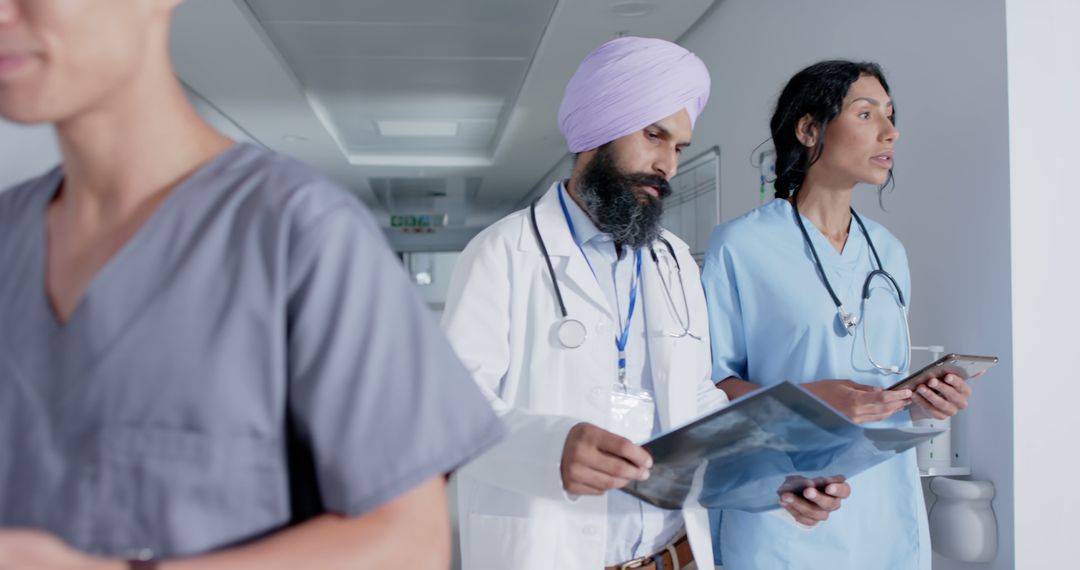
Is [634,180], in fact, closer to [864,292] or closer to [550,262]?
[550,262]

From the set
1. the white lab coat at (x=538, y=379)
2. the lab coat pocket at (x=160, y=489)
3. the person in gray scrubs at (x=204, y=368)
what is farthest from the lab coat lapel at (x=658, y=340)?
the lab coat pocket at (x=160, y=489)

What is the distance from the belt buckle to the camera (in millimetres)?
1515

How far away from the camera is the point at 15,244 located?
0.68 meters

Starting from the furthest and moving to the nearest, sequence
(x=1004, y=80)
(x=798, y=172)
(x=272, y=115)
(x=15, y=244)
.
→ (x=272, y=115), (x=1004, y=80), (x=798, y=172), (x=15, y=244)

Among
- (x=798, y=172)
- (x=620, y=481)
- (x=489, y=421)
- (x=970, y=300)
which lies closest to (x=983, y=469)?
(x=970, y=300)

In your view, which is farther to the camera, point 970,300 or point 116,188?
point 970,300

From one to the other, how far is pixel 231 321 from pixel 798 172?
1.66 m

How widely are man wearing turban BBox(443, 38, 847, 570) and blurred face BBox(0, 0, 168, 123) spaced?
86 centimetres

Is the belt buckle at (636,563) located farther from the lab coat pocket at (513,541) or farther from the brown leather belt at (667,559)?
the lab coat pocket at (513,541)

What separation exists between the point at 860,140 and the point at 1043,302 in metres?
0.69

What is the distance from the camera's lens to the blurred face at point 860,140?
6.18 ft

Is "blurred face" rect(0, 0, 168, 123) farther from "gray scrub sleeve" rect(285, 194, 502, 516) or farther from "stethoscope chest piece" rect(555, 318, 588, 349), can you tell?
"stethoscope chest piece" rect(555, 318, 588, 349)

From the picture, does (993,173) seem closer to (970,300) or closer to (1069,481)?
(970,300)

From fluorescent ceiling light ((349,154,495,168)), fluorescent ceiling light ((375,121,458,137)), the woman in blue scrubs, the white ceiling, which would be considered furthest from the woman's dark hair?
fluorescent ceiling light ((349,154,495,168))
